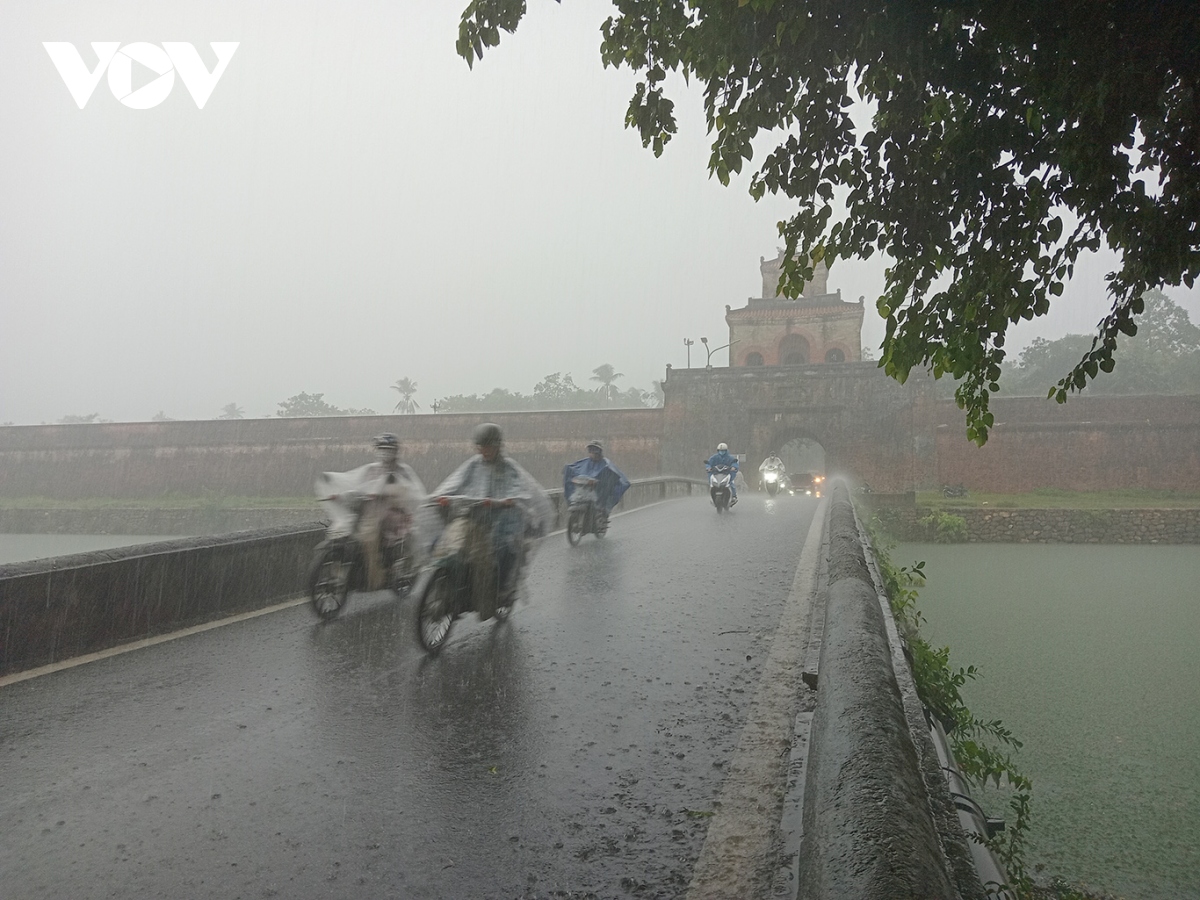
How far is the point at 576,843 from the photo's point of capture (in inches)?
91.4

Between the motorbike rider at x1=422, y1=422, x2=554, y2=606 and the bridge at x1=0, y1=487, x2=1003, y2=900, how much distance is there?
42cm

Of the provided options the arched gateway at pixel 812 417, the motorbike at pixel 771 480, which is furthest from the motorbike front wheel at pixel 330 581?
the arched gateway at pixel 812 417

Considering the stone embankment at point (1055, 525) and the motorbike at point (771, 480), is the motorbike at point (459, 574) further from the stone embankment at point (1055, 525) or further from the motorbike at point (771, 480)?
the stone embankment at point (1055, 525)

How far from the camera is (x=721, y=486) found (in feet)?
52.5

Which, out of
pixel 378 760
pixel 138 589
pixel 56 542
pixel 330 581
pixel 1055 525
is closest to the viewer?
pixel 378 760

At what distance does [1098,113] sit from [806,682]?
2.40 m

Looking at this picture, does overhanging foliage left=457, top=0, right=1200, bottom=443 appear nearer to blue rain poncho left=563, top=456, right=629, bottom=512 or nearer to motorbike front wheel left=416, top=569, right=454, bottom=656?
motorbike front wheel left=416, top=569, right=454, bottom=656

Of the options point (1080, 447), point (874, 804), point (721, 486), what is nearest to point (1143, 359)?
point (1080, 447)

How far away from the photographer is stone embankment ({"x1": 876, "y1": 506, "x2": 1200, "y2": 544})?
23.4 m

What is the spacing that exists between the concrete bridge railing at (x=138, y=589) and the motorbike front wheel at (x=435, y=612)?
1.77 meters

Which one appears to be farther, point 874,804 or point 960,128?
point 960,128

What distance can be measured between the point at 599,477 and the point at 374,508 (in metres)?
5.66

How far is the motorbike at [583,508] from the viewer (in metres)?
10.7

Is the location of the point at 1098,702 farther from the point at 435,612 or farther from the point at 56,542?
the point at 56,542
